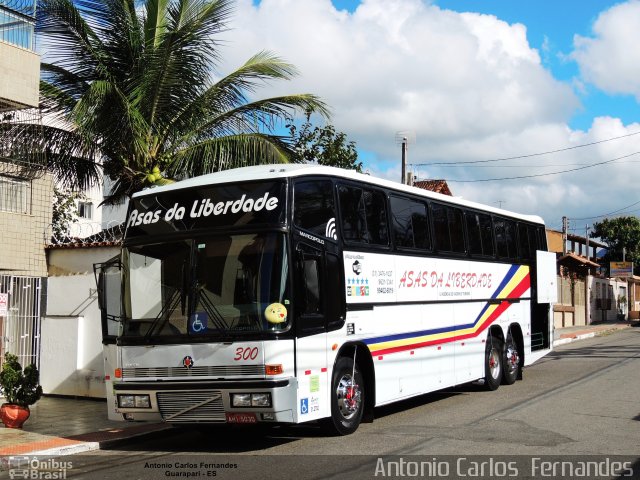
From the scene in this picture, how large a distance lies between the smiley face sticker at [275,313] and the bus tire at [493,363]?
23.5 ft

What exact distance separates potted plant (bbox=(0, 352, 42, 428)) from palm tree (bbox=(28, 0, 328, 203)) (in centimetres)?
474

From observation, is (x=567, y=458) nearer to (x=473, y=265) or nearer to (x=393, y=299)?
(x=393, y=299)

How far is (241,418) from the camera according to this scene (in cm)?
880

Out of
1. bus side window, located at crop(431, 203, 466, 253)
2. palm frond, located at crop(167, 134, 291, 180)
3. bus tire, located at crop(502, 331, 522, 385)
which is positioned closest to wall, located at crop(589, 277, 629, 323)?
bus tire, located at crop(502, 331, 522, 385)

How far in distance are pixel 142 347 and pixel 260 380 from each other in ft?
5.37

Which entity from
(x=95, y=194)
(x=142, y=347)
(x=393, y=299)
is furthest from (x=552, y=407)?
(x=95, y=194)

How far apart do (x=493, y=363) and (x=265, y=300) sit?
25.5 ft

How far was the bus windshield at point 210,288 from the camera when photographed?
882 cm

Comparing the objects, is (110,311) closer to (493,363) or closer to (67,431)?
(67,431)

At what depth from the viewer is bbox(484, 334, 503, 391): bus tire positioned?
14846 millimetres

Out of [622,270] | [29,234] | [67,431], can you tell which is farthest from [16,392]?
[622,270]

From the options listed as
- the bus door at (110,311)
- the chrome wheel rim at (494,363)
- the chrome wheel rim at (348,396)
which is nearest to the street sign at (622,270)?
the chrome wheel rim at (494,363)

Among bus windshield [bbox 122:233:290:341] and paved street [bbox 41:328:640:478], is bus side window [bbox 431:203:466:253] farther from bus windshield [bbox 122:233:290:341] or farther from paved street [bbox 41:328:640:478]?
bus windshield [bbox 122:233:290:341]

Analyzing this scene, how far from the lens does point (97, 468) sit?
8570 mm
